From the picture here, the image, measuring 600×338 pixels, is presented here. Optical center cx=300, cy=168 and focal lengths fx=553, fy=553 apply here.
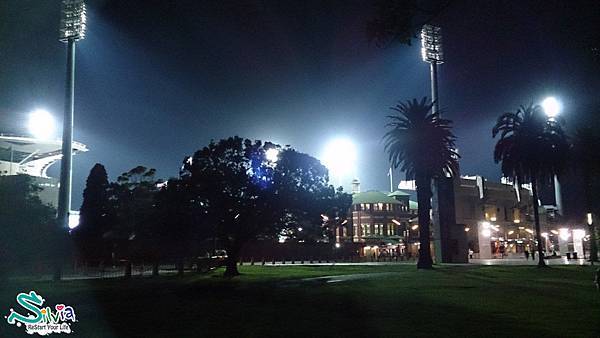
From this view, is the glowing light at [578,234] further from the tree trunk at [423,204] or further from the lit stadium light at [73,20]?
the lit stadium light at [73,20]

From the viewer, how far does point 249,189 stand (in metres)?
46.5

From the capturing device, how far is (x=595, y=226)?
58562 mm

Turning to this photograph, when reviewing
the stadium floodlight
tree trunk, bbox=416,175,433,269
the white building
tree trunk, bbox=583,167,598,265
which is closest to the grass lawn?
tree trunk, bbox=416,175,433,269

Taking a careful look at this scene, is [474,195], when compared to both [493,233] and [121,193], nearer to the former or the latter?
[493,233]

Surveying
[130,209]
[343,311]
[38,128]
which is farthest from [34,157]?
[343,311]

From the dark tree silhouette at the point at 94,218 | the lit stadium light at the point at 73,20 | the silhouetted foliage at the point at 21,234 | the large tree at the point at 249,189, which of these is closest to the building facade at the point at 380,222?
the dark tree silhouette at the point at 94,218

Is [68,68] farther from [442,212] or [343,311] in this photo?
[343,311]

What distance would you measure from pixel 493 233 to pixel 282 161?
57921 millimetres

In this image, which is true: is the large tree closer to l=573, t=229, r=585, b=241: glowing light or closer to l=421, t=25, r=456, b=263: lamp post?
l=421, t=25, r=456, b=263: lamp post

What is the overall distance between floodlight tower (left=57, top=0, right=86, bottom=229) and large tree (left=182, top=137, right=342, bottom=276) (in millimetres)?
23697

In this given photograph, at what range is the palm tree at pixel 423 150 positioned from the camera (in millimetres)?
52281

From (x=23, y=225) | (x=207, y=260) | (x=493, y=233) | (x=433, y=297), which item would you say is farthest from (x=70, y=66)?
(x=493, y=233)

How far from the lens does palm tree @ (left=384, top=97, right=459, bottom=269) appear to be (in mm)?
52281

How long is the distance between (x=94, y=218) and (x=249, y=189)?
100 ft
